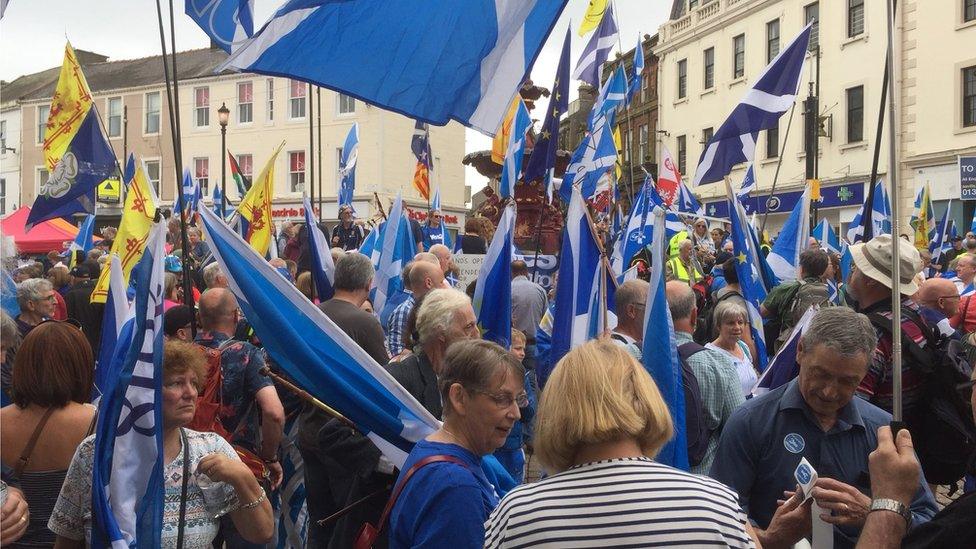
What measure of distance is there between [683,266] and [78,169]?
700 cm

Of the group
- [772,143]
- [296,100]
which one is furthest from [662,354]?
[296,100]

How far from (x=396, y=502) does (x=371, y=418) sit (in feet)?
3.61

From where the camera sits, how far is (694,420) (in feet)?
15.5

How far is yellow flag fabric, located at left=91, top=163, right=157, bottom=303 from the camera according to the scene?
938 cm

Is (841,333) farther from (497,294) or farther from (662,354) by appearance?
(497,294)

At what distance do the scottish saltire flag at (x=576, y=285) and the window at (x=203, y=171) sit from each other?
39450 millimetres

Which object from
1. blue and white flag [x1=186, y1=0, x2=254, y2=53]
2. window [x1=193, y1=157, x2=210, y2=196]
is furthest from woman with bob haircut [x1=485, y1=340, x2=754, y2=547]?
window [x1=193, y1=157, x2=210, y2=196]

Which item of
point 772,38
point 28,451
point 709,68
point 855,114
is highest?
point 772,38

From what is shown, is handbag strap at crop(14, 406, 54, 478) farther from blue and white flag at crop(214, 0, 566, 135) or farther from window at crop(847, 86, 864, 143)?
window at crop(847, 86, 864, 143)

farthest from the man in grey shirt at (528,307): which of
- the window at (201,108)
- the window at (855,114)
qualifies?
the window at (201,108)

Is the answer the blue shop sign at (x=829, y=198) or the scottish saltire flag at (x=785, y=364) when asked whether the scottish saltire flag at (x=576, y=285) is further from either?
the blue shop sign at (x=829, y=198)

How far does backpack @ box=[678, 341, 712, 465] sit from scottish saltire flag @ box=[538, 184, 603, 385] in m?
0.60

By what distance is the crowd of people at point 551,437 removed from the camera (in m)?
2.40

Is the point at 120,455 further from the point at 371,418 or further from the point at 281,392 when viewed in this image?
the point at 281,392
